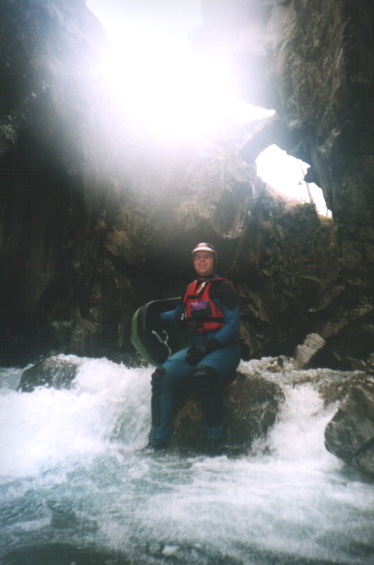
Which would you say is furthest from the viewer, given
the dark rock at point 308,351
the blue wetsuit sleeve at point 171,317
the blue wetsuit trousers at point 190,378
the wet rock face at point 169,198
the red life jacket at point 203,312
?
the dark rock at point 308,351

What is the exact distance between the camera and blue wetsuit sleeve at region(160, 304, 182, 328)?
153 inches

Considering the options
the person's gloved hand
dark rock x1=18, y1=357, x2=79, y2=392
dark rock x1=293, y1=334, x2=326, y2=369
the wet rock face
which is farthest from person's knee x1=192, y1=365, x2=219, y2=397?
the wet rock face

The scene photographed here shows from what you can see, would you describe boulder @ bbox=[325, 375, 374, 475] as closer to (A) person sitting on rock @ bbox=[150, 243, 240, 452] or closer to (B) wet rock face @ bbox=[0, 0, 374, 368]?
(A) person sitting on rock @ bbox=[150, 243, 240, 452]

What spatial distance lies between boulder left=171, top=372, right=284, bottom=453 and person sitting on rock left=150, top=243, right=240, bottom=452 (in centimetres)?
16

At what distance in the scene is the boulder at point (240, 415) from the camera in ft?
10.0

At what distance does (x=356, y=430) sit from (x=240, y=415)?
1206mm

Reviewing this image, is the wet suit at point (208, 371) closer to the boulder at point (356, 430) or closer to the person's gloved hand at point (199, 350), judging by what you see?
the person's gloved hand at point (199, 350)

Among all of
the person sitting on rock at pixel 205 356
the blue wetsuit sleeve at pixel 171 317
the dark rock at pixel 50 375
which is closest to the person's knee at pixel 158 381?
the person sitting on rock at pixel 205 356

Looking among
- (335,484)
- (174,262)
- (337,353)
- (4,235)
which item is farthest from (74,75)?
(337,353)

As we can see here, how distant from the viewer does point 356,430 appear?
235 cm

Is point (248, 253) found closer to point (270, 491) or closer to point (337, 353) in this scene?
point (337, 353)

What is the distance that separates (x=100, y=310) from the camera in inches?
282

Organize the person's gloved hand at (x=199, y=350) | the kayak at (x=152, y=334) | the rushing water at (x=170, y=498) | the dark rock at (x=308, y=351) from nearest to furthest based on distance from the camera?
the rushing water at (x=170, y=498)
the person's gloved hand at (x=199, y=350)
the kayak at (x=152, y=334)
the dark rock at (x=308, y=351)

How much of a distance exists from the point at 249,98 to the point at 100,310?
32.0ft
